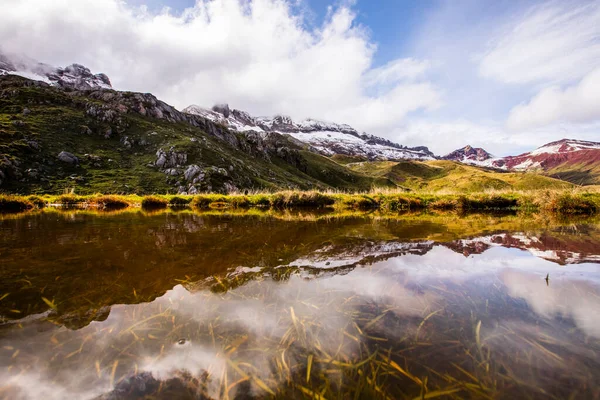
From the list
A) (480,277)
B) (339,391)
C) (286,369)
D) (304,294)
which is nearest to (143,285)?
(304,294)

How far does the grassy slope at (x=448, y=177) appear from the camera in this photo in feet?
276

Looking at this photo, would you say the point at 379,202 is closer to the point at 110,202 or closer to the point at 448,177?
the point at 110,202

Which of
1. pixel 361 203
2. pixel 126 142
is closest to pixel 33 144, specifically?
pixel 126 142

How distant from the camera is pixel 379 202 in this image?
81.5 feet

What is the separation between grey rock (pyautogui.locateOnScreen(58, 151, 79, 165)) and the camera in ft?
180

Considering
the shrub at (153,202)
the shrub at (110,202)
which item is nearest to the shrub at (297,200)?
the shrub at (153,202)

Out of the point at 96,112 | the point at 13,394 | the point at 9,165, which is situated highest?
the point at 96,112

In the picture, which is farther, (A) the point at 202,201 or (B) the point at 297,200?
(A) the point at 202,201

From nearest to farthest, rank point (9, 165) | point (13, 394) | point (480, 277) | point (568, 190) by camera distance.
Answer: point (13, 394)
point (480, 277)
point (568, 190)
point (9, 165)

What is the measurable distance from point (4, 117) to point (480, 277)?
90.1 meters

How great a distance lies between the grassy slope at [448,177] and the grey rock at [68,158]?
96905 mm

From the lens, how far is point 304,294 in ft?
12.0

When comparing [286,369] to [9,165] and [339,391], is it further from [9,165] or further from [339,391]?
[9,165]

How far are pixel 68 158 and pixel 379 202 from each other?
205 ft
